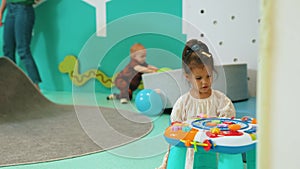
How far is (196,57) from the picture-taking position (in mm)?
1337

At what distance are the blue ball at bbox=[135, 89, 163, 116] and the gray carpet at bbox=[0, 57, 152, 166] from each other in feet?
0.16

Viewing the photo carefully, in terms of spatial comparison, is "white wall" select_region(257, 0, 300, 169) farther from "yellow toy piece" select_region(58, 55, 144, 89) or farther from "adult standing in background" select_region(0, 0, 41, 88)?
"adult standing in background" select_region(0, 0, 41, 88)

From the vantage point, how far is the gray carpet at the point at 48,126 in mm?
1729

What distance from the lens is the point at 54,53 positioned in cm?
360

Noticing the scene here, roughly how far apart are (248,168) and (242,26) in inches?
59.0

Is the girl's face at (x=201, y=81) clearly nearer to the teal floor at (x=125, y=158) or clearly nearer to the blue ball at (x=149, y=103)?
the teal floor at (x=125, y=158)

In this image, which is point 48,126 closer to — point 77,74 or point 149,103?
point 149,103

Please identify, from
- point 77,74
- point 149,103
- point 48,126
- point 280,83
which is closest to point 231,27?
point 149,103

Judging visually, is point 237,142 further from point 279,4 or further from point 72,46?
point 72,46

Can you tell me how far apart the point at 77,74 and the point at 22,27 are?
69cm

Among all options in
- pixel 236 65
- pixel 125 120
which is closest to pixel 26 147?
pixel 125 120

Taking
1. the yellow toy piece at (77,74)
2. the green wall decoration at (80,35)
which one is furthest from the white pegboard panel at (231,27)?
the yellow toy piece at (77,74)

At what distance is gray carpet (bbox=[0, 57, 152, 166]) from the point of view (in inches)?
68.1

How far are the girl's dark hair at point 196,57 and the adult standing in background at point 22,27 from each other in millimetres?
2104
